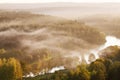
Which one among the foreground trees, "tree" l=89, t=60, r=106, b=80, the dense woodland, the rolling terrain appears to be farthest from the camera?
the rolling terrain

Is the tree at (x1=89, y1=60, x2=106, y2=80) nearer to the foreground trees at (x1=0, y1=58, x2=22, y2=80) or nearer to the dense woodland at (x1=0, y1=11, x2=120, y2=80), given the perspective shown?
the dense woodland at (x1=0, y1=11, x2=120, y2=80)

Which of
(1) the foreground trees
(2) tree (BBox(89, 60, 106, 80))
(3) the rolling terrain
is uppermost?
(3) the rolling terrain

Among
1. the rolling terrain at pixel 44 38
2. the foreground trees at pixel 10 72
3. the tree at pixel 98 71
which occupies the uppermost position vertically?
the rolling terrain at pixel 44 38

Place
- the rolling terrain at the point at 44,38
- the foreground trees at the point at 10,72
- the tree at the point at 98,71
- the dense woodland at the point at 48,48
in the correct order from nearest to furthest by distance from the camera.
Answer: the tree at the point at 98,71 < the dense woodland at the point at 48,48 < the foreground trees at the point at 10,72 < the rolling terrain at the point at 44,38

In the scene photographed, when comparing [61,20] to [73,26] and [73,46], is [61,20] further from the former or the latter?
[73,46]

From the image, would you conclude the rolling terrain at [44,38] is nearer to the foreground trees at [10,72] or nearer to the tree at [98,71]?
the foreground trees at [10,72]

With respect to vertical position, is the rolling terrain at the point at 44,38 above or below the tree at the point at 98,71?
above

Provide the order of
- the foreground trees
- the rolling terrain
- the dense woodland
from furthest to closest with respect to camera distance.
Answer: the rolling terrain
the foreground trees
the dense woodland

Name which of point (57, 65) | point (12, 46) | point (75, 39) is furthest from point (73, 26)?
point (57, 65)

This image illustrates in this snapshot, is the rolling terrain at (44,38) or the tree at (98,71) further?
the rolling terrain at (44,38)

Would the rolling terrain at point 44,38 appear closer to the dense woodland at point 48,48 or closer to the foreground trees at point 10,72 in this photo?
the dense woodland at point 48,48

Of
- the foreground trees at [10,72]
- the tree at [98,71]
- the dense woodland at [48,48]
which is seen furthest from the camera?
the foreground trees at [10,72]
